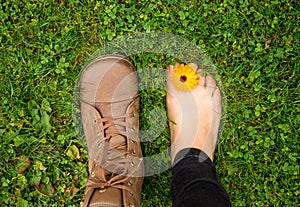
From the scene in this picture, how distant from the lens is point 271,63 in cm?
275

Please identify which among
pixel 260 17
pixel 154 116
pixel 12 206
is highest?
pixel 260 17

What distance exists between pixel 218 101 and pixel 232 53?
1.15 feet

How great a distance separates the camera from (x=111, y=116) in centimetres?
286

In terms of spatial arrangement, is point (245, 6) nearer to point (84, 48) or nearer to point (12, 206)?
point (84, 48)

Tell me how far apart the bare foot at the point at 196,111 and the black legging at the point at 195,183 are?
18 cm

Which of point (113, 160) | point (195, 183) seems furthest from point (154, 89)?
point (195, 183)

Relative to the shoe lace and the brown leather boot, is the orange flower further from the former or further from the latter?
the shoe lace

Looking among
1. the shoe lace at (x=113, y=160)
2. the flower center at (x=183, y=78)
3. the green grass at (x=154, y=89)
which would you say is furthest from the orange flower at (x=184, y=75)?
the shoe lace at (x=113, y=160)

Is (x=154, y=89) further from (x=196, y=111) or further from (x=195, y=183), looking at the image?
(x=195, y=183)

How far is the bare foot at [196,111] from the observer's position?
2.79 m

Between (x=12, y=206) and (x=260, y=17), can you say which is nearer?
(x=260, y=17)

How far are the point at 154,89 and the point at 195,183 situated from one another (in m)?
0.82

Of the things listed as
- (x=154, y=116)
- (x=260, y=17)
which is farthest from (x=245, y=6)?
(x=154, y=116)

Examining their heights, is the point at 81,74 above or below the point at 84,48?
below
